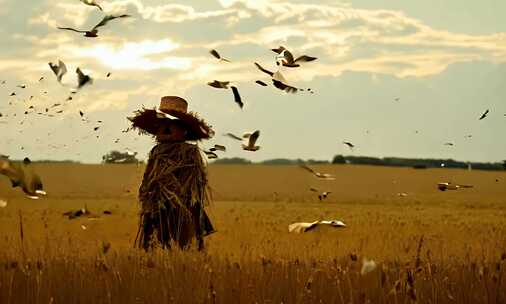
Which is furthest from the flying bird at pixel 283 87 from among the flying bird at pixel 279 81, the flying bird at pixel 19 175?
the flying bird at pixel 19 175

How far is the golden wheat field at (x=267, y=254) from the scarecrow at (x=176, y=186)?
1.22 feet

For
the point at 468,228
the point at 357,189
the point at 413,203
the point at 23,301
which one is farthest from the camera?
the point at 357,189

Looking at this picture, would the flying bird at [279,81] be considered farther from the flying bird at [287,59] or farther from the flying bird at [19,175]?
the flying bird at [19,175]

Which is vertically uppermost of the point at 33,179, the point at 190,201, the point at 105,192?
the point at 33,179

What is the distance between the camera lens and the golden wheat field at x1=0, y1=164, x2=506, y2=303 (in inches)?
218

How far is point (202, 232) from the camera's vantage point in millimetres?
8648

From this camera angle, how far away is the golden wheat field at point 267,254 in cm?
553

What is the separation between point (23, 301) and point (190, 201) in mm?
3294

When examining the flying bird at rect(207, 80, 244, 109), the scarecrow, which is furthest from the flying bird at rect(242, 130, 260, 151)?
the scarecrow

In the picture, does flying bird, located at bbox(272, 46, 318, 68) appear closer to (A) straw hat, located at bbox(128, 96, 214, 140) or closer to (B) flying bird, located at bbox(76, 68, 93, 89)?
(B) flying bird, located at bbox(76, 68, 93, 89)

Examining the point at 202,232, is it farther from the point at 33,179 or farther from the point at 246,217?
the point at 246,217

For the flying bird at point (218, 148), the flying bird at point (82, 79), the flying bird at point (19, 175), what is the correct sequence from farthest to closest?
the flying bird at point (218, 148), the flying bird at point (82, 79), the flying bird at point (19, 175)

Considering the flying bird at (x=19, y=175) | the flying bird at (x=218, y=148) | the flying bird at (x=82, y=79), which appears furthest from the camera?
the flying bird at (x=218, y=148)

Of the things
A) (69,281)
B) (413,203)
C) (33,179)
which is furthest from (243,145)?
(413,203)
